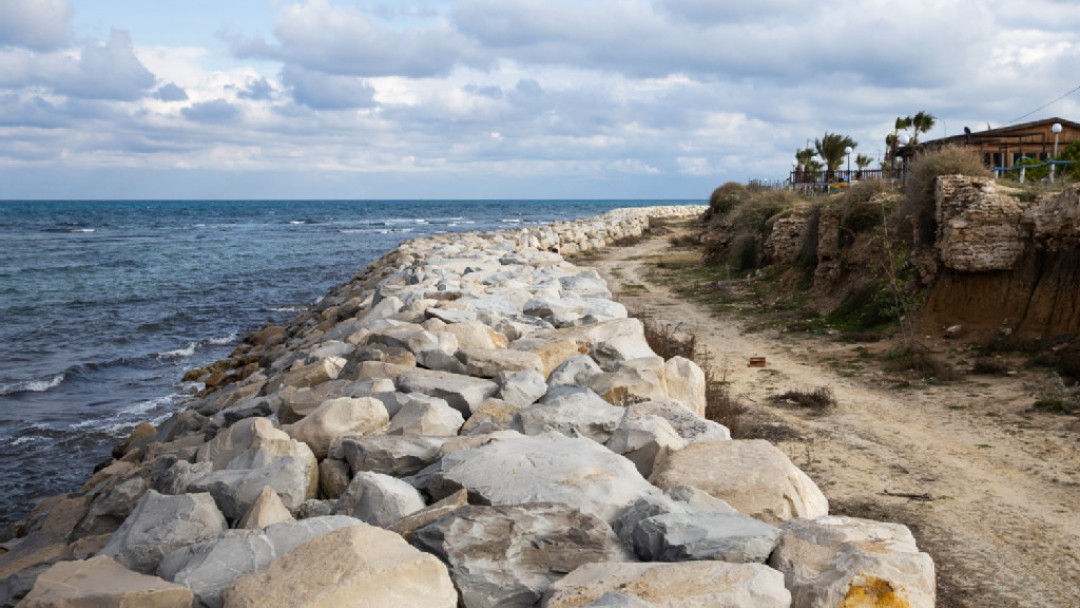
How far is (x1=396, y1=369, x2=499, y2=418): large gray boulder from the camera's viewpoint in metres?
5.65

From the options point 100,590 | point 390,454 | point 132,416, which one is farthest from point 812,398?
point 132,416

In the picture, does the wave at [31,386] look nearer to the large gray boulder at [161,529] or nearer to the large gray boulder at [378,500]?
the large gray boulder at [161,529]

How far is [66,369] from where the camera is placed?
13625mm

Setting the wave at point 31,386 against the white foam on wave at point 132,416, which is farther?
the wave at point 31,386

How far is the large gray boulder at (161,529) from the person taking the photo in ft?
12.3

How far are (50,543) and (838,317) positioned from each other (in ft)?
36.4

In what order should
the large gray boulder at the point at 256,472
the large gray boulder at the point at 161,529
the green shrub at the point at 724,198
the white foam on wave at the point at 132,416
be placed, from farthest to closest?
the green shrub at the point at 724,198
the white foam on wave at the point at 132,416
the large gray boulder at the point at 256,472
the large gray boulder at the point at 161,529

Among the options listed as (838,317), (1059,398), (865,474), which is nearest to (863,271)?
(838,317)

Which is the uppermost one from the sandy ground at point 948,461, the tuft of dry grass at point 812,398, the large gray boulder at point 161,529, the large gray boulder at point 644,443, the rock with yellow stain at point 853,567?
the large gray boulder at point 644,443

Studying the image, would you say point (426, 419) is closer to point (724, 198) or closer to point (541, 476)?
point (541, 476)

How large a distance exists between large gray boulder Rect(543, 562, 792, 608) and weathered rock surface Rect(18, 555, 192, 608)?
138 centimetres

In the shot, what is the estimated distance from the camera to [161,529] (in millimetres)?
3855

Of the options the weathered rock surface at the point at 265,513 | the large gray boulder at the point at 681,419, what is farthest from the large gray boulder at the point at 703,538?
the weathered rock surface at the point at 265,513

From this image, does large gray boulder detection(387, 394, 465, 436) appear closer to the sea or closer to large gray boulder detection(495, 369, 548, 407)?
large gray boulder detection(495, 369, 548, 407)
